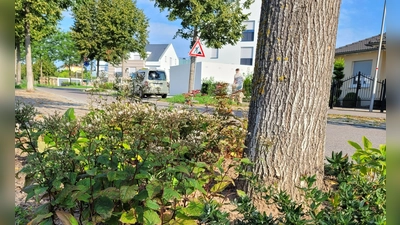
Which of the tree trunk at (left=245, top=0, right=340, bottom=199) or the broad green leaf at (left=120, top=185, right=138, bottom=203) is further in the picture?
the tree trunk at (left=245, top=0, right=340, bottom=199)

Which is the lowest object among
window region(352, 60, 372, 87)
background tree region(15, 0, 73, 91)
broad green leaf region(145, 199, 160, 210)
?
broad green leaf region(145, 199, 160, 210)

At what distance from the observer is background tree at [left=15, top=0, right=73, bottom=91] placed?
9.80 metres

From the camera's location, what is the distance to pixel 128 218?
144cm

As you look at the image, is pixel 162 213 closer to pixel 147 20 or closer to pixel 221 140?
pixel 221 140

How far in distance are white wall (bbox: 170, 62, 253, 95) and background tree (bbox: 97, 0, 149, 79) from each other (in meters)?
4.28

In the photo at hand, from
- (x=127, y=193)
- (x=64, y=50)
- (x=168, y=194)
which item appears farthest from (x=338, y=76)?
(x=64, y=50)

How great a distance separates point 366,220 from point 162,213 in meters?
1.07

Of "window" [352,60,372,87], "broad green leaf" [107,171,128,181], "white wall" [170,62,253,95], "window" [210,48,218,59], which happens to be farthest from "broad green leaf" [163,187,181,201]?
"window" [210,48,218,59]

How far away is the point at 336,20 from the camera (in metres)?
1.98

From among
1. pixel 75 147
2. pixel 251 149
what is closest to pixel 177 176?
pixel 251 149

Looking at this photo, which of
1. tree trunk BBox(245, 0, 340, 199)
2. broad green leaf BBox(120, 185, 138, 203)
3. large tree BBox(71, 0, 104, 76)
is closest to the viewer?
broad green leaf BBox(120, 185, 138, 203)

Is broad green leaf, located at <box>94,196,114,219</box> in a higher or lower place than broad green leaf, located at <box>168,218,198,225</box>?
higher

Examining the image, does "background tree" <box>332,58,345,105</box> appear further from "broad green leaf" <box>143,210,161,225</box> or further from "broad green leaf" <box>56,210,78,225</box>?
"broad green leaf" <box>56,210,78,225</box>

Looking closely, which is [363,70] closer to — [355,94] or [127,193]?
[355,94]
